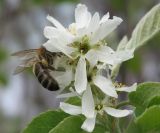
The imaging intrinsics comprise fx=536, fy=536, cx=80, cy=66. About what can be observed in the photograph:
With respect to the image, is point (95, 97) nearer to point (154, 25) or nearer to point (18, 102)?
point (154, 25)

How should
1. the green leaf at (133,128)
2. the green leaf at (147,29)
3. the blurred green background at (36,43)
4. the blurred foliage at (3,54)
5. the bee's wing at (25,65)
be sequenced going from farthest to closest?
the blurred foliage at (3,54)
the blurred green background at (36,43)
the green leaf at (147,29)
the bee's wing at (25,65)
the green leaf at (133,128)

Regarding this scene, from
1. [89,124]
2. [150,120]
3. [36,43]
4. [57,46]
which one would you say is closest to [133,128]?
[150,120]

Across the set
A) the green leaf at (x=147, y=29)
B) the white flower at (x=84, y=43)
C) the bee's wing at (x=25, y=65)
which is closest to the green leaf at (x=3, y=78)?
the green leaf at (x=147, y=29)

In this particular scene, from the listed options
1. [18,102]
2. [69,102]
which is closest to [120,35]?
[18,102]

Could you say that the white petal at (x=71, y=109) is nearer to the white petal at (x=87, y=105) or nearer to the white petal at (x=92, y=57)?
the white petal at (x=87, y=105)

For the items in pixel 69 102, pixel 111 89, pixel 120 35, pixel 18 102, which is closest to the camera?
pixel 111 89

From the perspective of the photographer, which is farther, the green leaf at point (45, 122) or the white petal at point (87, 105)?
the green leaf at point (45, 122)
